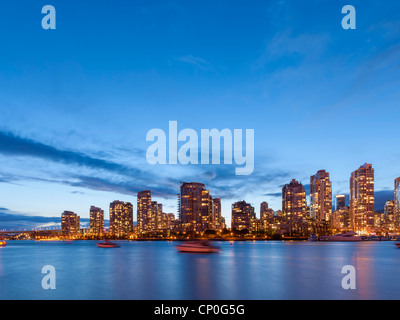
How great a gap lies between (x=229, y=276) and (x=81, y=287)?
18.1m

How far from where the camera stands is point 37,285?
122ft

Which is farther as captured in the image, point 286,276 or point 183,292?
point 286,276

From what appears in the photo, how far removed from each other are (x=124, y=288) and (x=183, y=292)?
6.74 meters

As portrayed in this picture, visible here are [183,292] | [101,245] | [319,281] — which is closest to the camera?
[183,292]
